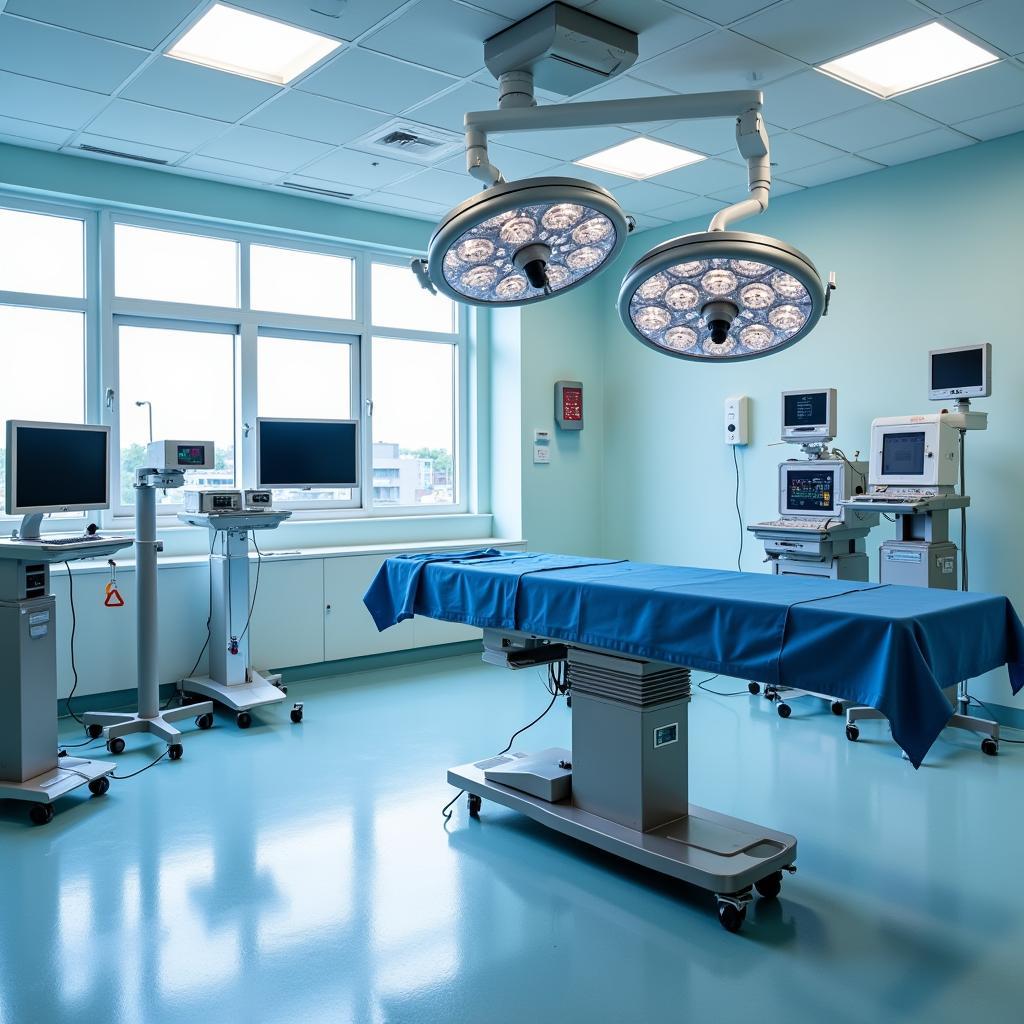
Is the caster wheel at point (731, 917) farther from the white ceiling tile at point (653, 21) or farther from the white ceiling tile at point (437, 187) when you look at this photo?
the white ceiling tile at point (437, 187)

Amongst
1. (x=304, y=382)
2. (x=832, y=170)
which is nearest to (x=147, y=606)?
(x=304, y=382)

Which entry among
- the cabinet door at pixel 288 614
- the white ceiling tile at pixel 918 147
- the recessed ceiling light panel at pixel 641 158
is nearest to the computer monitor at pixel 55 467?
the cabinet door at pixel 288 614

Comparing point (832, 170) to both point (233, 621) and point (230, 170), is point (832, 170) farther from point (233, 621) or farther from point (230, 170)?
point (233, 621)

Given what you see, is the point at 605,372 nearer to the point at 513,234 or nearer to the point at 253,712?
the point at 253,712

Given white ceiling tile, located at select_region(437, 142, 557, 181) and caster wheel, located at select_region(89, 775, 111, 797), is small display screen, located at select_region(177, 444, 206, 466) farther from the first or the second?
white ceiling tile, located at select_region(437, 142, 557, 181)

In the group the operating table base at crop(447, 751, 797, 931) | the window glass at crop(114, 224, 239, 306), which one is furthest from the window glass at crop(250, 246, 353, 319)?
the operating table base at crop(447, 751, 797, 931)

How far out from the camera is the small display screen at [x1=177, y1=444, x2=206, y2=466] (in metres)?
4.32

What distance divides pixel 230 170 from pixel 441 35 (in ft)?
6.94

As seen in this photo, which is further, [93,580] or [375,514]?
[375,514]

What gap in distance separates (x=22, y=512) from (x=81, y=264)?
2186 millimetres

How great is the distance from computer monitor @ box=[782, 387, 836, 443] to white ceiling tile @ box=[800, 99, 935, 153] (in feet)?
4.31

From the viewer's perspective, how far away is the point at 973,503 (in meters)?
4.82

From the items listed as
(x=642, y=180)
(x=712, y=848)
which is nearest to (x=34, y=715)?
(x=712, y=848)

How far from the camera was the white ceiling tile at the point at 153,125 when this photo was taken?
4312mm
